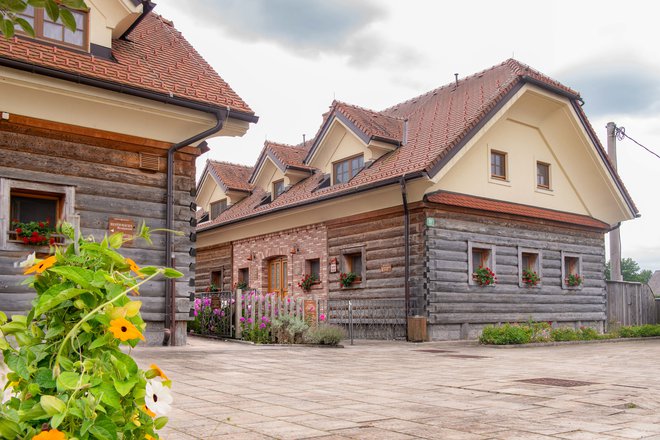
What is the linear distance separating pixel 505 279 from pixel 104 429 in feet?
56.2

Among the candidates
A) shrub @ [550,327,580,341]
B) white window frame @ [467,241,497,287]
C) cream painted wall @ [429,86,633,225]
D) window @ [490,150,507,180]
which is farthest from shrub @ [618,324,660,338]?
window @ [490,150,507,180]

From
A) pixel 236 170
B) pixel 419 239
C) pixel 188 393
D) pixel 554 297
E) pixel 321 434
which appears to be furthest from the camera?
pixel 236 170

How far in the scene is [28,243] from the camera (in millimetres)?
10102

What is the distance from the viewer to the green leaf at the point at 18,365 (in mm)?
2029

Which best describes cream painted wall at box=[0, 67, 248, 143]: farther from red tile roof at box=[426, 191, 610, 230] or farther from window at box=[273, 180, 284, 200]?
window at box=[273, 180, 284, 200]

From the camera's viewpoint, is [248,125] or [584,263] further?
[584,263]

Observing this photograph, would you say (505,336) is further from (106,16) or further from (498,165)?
(106,16)

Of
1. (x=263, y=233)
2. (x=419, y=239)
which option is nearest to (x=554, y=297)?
(x=419, y=239)

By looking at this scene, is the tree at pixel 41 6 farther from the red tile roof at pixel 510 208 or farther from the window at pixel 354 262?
the window at pixel 354 262

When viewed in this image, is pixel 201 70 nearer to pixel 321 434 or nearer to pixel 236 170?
pixel 321 434

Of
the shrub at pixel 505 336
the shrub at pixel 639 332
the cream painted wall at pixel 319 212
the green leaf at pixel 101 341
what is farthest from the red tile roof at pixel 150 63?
the shrub at pixel 639 332

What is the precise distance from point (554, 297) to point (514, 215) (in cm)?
320

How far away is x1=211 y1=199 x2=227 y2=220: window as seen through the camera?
25656mm

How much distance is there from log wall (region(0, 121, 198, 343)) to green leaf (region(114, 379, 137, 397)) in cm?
891
